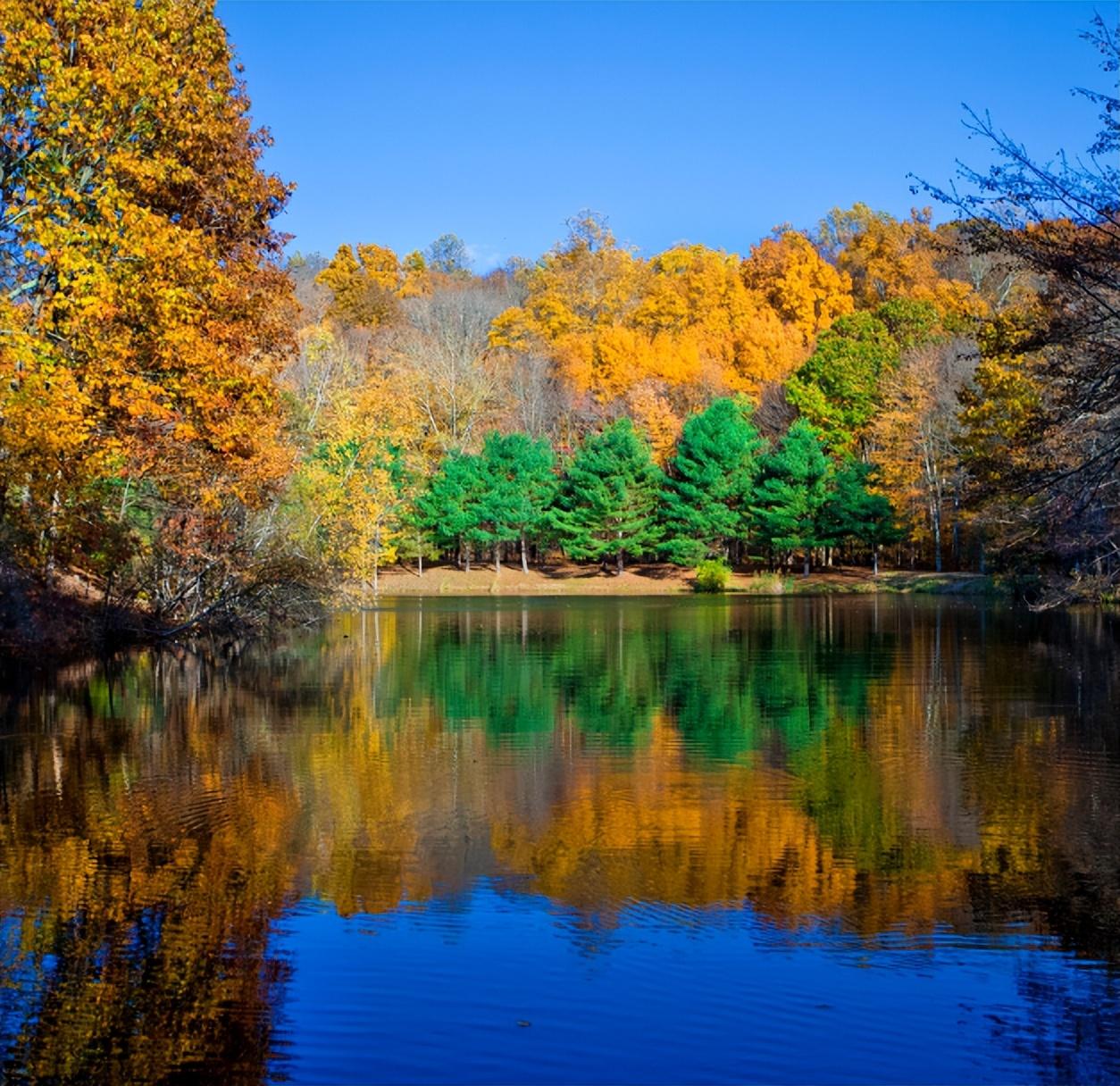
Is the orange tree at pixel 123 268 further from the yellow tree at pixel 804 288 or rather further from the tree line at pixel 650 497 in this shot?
the yellow tree at pixel 804 288

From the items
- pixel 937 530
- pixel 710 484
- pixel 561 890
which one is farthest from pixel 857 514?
pixel 561 890

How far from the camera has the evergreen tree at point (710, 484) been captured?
6400 centimetres

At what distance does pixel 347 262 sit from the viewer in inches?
3767

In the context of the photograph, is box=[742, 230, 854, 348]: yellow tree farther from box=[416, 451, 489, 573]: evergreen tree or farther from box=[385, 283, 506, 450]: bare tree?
box=[416, 451, 489, 573]: evergreen tree

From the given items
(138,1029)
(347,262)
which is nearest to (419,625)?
(138,1029)

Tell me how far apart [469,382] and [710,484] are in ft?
55.0

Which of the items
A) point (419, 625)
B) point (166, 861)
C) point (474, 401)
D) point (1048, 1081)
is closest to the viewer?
point (1048, 1081)

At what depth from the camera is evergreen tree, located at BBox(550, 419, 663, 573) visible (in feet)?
214

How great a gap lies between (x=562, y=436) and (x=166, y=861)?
6725 cm

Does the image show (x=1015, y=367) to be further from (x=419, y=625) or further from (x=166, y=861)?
(x=166, y=861)

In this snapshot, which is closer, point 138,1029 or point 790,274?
point 138,1029

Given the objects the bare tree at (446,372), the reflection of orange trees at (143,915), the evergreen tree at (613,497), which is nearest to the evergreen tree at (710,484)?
the evergreen tree at (613,497)

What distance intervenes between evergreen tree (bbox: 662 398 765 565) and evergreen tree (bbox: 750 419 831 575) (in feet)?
5.19

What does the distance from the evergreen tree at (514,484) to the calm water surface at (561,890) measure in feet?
154
